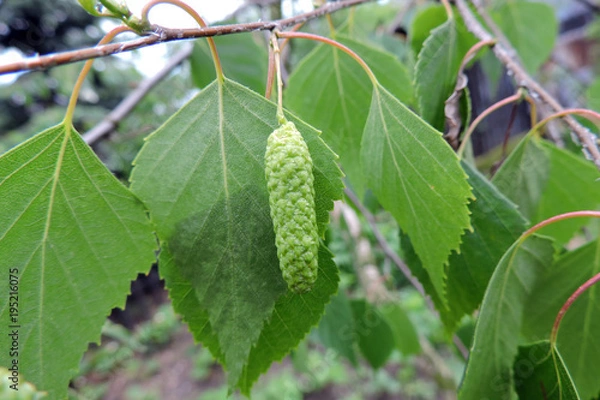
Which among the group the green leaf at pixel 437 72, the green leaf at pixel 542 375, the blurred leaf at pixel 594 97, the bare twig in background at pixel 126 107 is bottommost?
the green leaf at pixel 542 375

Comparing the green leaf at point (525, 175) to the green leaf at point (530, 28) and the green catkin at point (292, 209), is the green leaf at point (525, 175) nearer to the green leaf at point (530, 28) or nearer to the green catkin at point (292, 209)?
the green catkin at point (292, 209)

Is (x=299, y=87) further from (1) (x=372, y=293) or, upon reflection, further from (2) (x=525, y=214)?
(1) (x=372, y=293)

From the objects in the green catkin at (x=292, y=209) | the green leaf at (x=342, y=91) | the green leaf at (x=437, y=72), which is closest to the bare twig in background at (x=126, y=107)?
the green leaf at (x=342, y=91)

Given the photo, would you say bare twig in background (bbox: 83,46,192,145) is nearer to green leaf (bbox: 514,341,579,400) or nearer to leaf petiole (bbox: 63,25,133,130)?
leaf petiole (bbox: 63,25,133,130)

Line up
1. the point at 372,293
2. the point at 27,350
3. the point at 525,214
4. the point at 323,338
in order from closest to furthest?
1. the point at 27,350
2. the point at 525,214
3. the point at 323,338
4. the point at 372,293

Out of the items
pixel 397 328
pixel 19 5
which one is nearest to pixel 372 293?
pixel 397 328

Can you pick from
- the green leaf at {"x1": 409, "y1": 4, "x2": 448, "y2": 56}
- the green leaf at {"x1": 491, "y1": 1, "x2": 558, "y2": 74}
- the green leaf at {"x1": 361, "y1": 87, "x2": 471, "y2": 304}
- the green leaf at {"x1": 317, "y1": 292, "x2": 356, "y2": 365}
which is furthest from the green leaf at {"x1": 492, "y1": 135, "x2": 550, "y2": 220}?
the green leaf at {"x1": 491, "y1": 1, "x2": 558, "y2": 74}
